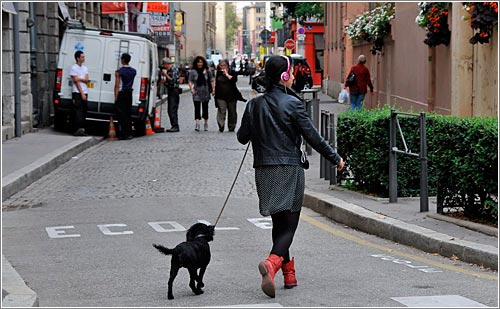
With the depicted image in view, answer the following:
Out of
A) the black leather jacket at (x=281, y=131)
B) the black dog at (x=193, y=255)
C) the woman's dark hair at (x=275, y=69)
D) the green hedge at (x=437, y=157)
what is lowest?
the black dog at (x=193, y=255)

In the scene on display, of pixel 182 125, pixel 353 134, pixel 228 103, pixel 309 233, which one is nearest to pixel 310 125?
pixel 309 233

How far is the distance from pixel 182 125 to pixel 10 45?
718cm

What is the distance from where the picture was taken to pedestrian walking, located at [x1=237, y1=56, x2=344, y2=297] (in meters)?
7.27

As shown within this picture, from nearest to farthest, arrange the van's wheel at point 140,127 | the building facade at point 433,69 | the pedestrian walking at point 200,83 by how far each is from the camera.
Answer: the building facade at point 433,69 < the van's wheel at point 140,127 < the pedestrian walking at point 200,83

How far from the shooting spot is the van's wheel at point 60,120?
2334 cm

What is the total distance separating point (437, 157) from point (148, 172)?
7.38m

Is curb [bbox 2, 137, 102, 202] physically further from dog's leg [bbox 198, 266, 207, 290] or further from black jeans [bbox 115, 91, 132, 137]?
dog's leg [bbox 198, 266, 207, 290]

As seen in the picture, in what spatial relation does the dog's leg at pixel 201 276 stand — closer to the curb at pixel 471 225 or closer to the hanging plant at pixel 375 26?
the curb at pixel 471 225

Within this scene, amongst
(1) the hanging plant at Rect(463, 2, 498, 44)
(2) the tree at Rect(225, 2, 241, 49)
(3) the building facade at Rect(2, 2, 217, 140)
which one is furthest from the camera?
(2) the tree at Rect(225, 2, 241, 49)

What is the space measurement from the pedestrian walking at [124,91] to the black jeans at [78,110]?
0.82 meters

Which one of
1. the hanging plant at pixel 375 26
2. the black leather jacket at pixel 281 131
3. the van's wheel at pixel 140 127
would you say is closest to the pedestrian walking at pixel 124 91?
the van's wheel at pixel 140 127

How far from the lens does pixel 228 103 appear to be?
24562mm

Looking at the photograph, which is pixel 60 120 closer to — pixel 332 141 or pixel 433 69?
pixel 433 69

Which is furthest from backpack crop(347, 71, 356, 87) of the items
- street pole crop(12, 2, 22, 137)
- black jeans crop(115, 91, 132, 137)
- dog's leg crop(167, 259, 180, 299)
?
dog's leg crop(167, 259, 180, 299)
